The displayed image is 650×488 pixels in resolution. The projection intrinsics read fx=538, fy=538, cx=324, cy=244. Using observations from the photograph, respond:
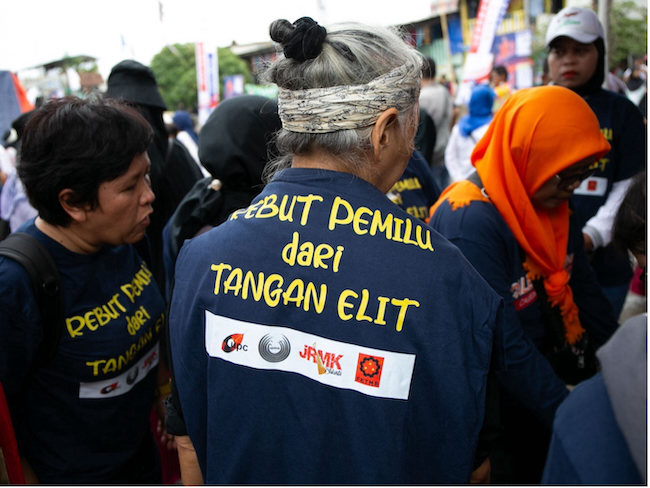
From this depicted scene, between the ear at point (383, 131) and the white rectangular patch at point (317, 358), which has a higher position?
the ear at point (383, 131)

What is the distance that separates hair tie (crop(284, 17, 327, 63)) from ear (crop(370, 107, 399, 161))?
206 mm

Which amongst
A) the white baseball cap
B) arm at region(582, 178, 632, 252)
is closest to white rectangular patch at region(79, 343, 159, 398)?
arm at region(582, 178, 632, 252)

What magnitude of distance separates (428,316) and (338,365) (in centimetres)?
22


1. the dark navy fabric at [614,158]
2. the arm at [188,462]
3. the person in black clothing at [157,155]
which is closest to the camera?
the arm at [188,462]

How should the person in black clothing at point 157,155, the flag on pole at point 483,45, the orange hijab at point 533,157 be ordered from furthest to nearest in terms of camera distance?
the flag on pole at point 483,45 → the person in black clothing at point 157,155 → the orange hijab at point 533,157

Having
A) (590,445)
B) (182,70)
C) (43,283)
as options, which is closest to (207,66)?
(43,283)

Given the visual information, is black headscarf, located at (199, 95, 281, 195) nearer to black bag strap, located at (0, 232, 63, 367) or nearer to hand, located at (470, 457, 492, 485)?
black bag strap, located at (0, 232, 63, 367)

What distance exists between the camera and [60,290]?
1.70 m

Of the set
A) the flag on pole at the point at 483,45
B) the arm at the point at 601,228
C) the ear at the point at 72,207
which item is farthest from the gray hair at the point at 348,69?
the flag on pole at the point at 483,45

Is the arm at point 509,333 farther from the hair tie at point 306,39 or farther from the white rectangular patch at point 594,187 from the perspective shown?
the white rectangular patch at point 594,187

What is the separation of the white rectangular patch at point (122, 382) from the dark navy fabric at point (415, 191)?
59.2 inches

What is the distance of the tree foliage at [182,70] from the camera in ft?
113


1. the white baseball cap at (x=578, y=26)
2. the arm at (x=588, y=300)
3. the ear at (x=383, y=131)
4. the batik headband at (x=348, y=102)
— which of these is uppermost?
the batik headband at (x=348, y=102)

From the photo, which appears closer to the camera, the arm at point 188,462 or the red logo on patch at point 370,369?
the red logo on patch at point 370,369
